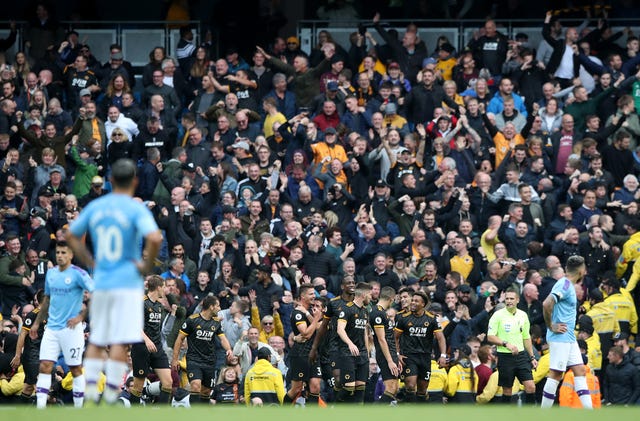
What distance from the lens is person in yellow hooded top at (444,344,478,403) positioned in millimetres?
19156

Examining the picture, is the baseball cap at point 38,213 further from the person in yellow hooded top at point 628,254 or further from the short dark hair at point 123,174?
the short dark hair at point 123,174

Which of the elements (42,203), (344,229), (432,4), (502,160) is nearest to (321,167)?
(344,229)

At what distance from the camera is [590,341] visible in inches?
791

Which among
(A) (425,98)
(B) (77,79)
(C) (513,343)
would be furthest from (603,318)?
(B) (77,79)

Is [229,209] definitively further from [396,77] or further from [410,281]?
[396,77]

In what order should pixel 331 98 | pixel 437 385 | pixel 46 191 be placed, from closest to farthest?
1. pixel 437 385
2. pixel 46 191
3. pixel 331 98

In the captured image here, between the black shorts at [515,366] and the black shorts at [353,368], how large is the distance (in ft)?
5.92

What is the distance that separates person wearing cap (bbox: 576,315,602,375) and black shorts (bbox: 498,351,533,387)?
1.18 metres

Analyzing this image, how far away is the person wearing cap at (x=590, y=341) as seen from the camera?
19609mm

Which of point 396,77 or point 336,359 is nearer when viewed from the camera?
point 336,359

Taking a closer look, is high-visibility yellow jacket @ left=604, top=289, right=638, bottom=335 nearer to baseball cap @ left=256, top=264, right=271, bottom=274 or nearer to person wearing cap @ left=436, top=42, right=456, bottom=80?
baseball cap @ left=256, top=264, right=271, bottom=274

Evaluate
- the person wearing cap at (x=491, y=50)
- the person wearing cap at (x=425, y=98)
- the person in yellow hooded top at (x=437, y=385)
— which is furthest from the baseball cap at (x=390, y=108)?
the person in yellow hooded top at (x=437, y=385)

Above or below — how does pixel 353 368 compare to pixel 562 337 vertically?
below

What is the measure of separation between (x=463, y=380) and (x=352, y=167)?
17.7 feet
